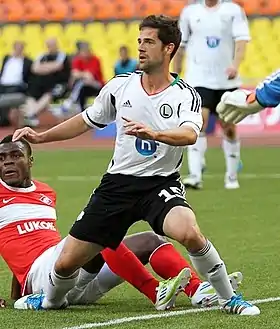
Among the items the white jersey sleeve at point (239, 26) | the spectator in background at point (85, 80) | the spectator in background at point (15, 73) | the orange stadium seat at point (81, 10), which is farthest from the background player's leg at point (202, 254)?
the orange stadium seat at point (81, 10)

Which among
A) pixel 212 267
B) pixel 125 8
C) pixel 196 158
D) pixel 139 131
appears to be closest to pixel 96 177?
pixel 196 158

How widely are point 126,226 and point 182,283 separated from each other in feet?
1.55

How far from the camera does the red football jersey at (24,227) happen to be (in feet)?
22.7

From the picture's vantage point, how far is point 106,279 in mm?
6852

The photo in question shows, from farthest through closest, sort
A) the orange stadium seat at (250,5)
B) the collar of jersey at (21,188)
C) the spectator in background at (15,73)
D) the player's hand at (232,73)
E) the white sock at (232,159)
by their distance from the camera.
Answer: the orange stadium seat at (250,5), the spectator in background at (15,73), the white sock at (232,159), the player's hand at (232,73), the collar of jersey at (21,188)

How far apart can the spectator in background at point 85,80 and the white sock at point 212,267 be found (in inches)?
772

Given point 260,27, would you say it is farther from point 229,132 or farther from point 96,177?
point 229,132

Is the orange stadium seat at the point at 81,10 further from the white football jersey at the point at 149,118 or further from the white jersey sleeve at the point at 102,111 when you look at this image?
the white football jersey at the point at 149,118

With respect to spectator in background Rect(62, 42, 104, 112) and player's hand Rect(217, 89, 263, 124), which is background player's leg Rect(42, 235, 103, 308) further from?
spectator in background Rect(62, 42, 104, 112)

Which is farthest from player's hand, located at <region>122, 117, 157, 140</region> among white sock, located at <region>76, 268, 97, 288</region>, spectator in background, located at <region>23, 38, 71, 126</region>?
spectator in background, located at <region>23, 38, 71, 126</region>

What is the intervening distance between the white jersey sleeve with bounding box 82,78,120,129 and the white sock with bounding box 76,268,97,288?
942 millimetres

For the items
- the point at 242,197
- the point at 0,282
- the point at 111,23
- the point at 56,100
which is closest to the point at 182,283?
the point at 0,282

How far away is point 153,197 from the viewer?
6301mm

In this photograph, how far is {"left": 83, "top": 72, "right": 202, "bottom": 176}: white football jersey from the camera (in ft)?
20.9
